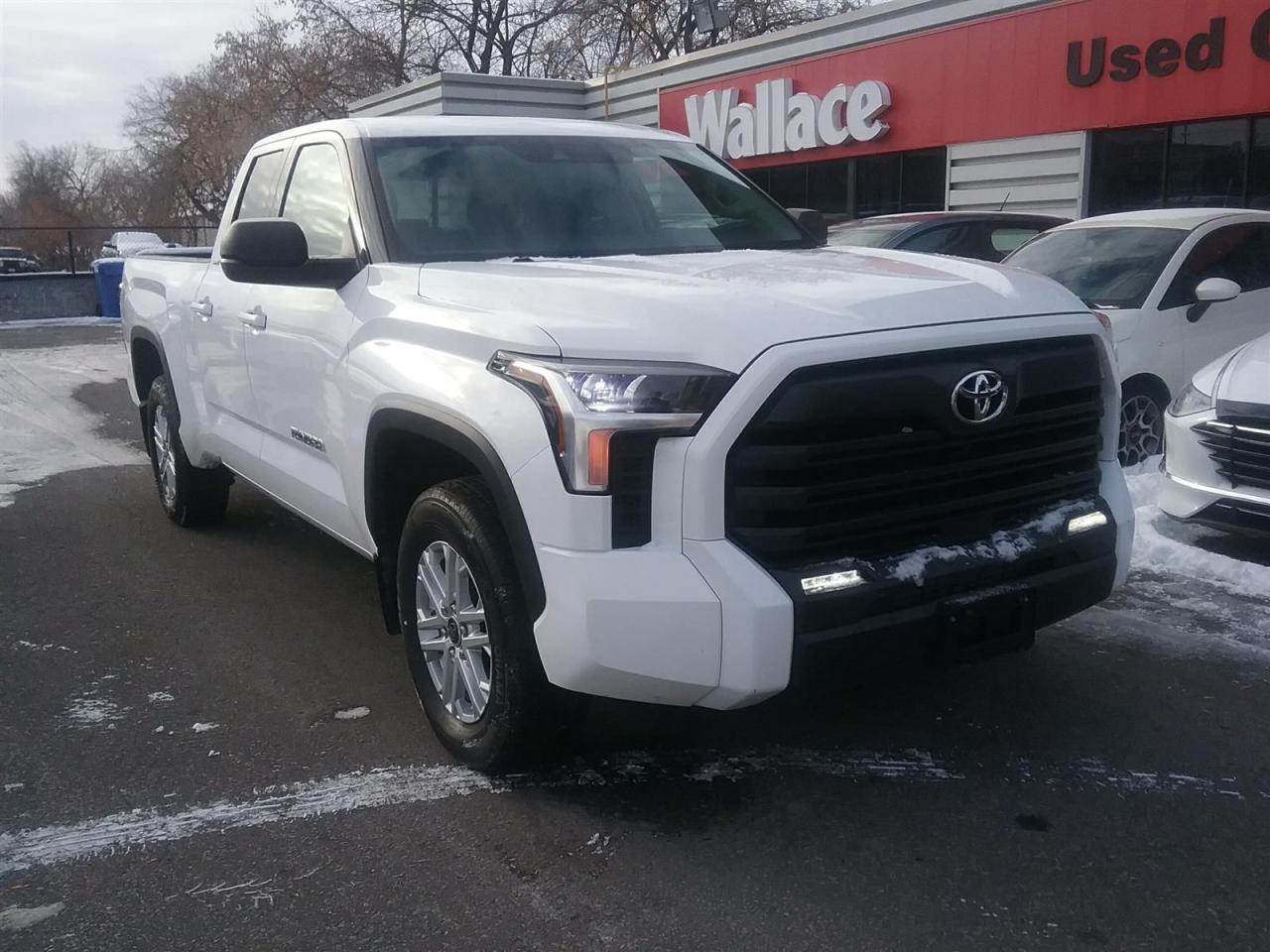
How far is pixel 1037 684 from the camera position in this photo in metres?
4.23

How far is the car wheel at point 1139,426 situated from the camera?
24.3 feet

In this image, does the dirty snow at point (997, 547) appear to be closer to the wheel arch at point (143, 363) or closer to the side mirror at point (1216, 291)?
the side mirror at point (1216, 291)

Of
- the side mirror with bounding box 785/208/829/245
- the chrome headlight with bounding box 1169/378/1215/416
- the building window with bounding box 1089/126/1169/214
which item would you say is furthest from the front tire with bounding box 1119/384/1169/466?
the building window with bounding box 1089/126/1169/214

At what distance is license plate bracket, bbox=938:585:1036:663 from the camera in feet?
10.3

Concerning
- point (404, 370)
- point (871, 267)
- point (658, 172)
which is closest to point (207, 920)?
point (404, 370)

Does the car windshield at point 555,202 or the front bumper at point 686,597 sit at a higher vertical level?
the car windshield at point 555,202

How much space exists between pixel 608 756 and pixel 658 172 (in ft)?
7.73

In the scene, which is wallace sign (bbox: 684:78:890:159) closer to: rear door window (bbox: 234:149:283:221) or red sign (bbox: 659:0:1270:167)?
red sign (bbox: 659:0:1270:167)

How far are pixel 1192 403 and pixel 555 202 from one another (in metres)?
3.34

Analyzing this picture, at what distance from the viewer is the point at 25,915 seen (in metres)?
2.93

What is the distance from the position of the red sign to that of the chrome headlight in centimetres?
628

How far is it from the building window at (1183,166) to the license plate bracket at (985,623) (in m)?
9.72

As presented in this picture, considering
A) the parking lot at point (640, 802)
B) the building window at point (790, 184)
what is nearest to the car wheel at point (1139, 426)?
the parking lot at point (640, 802)

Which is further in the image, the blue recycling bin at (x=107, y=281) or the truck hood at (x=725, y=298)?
the blue recycling bin at (x=107, y=281)
